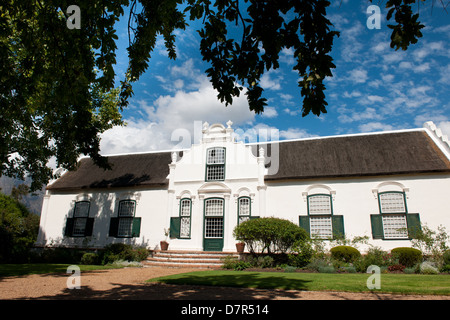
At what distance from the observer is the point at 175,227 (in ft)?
60.4

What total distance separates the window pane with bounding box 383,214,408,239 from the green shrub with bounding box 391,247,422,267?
178 centimetres

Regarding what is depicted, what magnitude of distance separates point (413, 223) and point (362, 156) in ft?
14.6

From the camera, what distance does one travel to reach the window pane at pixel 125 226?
63.8 feet

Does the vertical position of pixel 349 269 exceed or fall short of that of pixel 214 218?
it falls short

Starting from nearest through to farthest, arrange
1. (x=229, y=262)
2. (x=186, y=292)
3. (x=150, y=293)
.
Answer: (x=150, y=293)
(x=186, y=292)
(x=229, y=262)

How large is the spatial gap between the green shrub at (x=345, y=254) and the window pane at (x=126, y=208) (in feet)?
41.4

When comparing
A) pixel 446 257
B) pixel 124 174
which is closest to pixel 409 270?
pixel 446 257

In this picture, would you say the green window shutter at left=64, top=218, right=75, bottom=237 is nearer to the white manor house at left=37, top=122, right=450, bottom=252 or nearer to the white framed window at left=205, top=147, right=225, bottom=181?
the white manor house at left=37, top=122, right=450, bottom=252

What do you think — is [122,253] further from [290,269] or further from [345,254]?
[345,254]

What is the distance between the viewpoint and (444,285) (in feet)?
26.2

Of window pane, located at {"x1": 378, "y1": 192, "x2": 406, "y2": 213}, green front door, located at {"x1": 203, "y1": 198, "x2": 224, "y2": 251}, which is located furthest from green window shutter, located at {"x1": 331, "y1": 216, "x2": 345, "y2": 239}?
green front door, located at {"x1": 203, "y1": 198, "x2": 224, "y2": 251}

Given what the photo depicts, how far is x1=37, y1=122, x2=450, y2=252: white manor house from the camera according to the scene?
15.6 meters
